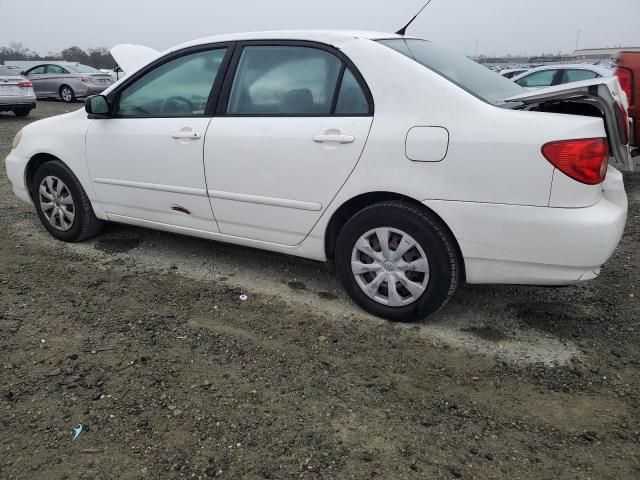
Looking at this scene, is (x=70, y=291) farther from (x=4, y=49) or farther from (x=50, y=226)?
(x=4, y=49)

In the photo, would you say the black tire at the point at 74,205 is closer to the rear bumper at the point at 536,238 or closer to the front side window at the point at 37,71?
the rear bumper at the point at 536,238

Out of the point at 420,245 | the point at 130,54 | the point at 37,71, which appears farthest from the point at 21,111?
the point at 420,245

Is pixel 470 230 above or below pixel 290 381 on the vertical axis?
above

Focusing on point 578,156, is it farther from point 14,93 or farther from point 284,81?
point 14,93

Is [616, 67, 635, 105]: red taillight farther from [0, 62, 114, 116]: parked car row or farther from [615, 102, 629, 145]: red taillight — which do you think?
[0, 62, 114, 116]: parked car row

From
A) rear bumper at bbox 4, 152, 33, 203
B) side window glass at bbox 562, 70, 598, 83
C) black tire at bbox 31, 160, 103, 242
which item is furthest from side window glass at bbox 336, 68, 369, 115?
side window glass at bbox 562, 70, 598, 83

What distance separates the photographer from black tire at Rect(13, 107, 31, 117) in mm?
12986

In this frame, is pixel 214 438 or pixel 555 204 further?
pixel 555 204

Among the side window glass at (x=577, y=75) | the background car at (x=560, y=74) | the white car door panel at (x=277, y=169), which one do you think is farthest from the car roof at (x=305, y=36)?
the side window glass at (x=577, y=75)

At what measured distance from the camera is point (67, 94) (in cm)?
1733

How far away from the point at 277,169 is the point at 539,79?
851 centimetres

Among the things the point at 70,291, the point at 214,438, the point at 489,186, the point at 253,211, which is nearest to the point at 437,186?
the point at 489,186

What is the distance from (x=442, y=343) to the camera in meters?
2.91

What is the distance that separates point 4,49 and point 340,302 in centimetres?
5872
